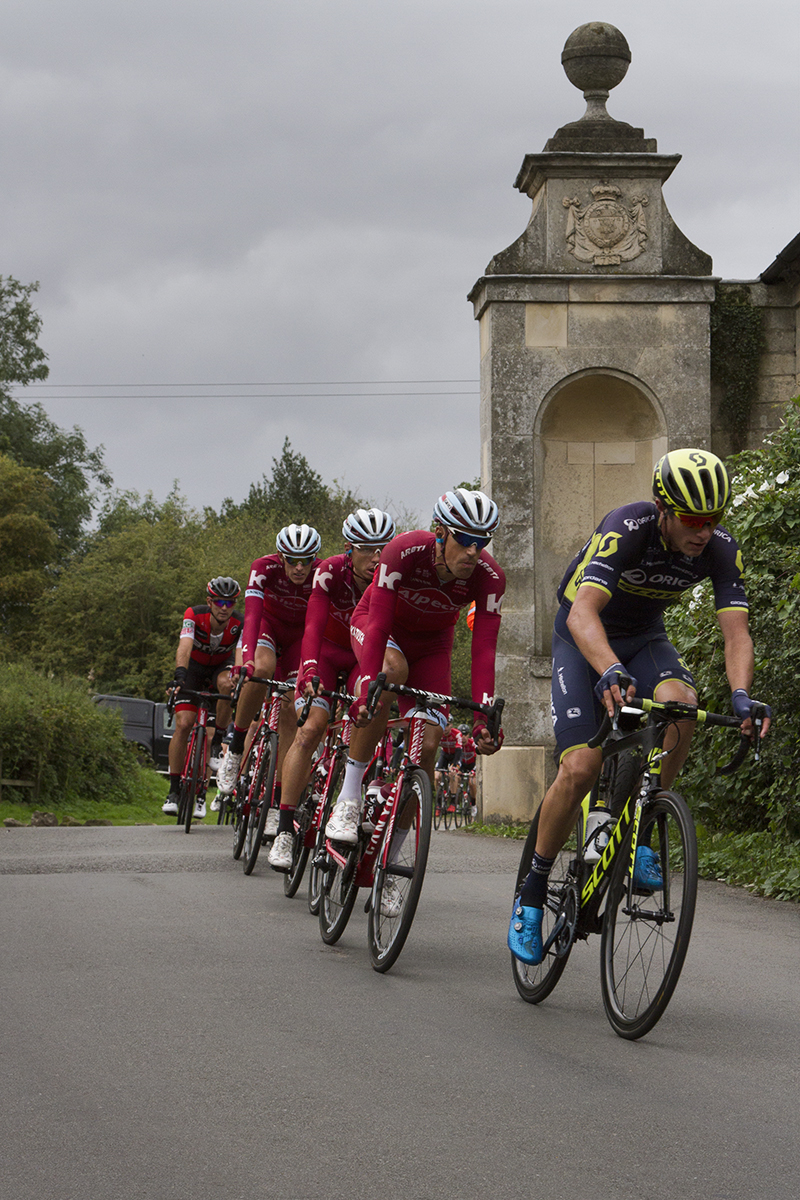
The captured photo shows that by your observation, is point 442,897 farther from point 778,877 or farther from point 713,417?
point 713,417

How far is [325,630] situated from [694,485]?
392 centimetres

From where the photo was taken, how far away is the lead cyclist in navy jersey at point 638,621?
17.0ft

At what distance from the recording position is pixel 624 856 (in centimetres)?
505

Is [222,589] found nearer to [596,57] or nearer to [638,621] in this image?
[638,621]

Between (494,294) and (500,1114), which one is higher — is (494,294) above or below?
above

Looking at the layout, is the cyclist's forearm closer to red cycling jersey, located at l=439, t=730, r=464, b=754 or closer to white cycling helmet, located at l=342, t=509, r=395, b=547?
red cycling jersey, located at l=439, t=730, r=464, b=754

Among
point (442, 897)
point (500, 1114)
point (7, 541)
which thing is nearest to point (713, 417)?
point (442, 897)

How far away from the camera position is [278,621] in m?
10.6

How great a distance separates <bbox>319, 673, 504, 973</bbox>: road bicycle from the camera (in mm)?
6066

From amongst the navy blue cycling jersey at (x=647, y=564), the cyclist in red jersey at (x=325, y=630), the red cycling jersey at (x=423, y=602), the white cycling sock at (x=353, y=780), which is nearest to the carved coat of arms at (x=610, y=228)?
the cyclist in red jersey at (x=325, y=630)

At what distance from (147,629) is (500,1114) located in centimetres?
5218

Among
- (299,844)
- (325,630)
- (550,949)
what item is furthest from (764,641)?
(550,949)

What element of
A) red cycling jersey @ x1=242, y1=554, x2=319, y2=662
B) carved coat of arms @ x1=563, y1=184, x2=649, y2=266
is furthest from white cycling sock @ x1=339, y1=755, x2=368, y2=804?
carved coat of arms @ x1=563, y1=184, x2=649, y2=266

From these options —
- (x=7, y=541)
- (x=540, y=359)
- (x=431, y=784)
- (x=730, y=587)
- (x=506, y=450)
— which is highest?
(x=7, y=541)
